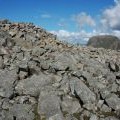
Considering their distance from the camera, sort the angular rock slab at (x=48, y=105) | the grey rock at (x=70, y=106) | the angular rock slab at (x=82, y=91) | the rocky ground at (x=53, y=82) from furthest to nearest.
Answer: the angular rock slab at (x=82, y=91)
the grey rock at (x=70, y=106)
the rocky ground at (x=53, y=82)
the angular rock slab at (x=48, y=105)

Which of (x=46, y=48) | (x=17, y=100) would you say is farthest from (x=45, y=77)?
(x=46, y=48)

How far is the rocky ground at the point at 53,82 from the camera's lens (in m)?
32.2

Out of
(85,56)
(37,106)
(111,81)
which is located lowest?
(37,106)

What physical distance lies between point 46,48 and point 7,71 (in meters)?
7.85

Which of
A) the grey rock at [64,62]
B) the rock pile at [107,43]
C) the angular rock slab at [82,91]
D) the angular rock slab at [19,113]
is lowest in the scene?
the angular rock slab at [19,113]

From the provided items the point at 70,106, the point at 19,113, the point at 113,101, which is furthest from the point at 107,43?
the point at 19,113

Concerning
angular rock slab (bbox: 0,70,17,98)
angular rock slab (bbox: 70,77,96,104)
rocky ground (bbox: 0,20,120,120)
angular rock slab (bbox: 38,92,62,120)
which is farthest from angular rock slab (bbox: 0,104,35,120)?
angular rock slab (bbox: 70,77,96,104)

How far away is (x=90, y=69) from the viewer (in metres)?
38.7

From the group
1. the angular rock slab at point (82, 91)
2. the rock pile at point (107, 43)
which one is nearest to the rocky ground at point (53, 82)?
the angular rock slab at point (82, 91)

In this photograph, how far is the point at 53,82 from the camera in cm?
3569

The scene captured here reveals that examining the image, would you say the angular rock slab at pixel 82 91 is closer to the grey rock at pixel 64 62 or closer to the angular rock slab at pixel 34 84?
the angular rock slab at pixel 34 84

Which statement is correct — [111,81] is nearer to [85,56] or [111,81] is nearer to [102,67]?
[102,67]

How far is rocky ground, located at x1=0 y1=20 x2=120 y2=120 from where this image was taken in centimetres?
3216

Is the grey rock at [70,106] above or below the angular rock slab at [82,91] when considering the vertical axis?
below
